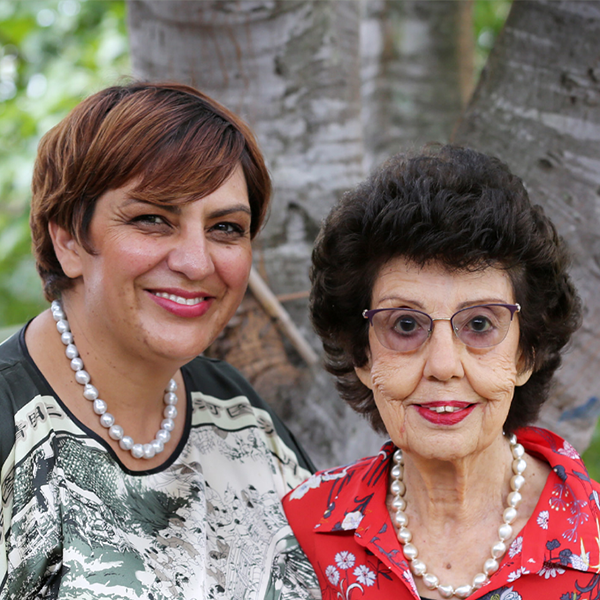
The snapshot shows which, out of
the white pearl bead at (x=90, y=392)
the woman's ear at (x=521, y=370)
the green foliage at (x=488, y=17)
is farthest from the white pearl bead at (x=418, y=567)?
the green foliage at (x=488, y=17)

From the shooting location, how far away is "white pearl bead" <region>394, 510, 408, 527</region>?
2141 mm

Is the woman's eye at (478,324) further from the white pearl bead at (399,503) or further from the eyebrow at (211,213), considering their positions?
the eyebrow at (211,213)

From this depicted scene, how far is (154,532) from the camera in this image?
2059 millimetres

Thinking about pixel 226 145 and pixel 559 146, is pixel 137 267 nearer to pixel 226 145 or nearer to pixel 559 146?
pixel 226 145

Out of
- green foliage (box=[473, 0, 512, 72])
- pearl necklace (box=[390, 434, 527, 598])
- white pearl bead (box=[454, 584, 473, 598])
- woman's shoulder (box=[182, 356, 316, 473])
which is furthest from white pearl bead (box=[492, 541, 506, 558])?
green foliage (box=[473, 0, 512, 72])

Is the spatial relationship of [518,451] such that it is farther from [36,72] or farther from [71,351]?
[36,72]

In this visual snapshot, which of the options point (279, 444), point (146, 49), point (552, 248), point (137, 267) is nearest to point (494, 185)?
point (552, 248)

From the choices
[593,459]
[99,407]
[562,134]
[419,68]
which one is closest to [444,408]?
[99,407]

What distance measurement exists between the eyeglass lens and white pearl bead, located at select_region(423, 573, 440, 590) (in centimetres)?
64

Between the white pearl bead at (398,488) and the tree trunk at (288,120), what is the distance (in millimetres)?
771

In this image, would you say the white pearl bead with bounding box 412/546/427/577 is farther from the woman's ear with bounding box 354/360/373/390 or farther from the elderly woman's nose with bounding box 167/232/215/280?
the elderly woman's nose with bounding box 167/232/215/280

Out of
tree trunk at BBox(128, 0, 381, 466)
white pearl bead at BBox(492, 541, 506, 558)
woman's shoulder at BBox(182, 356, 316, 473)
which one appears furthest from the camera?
tree trunk at BBox(128, 0, 381, 466)

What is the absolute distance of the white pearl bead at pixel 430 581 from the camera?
6.49 ft

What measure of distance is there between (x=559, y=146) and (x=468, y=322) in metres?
1.10
